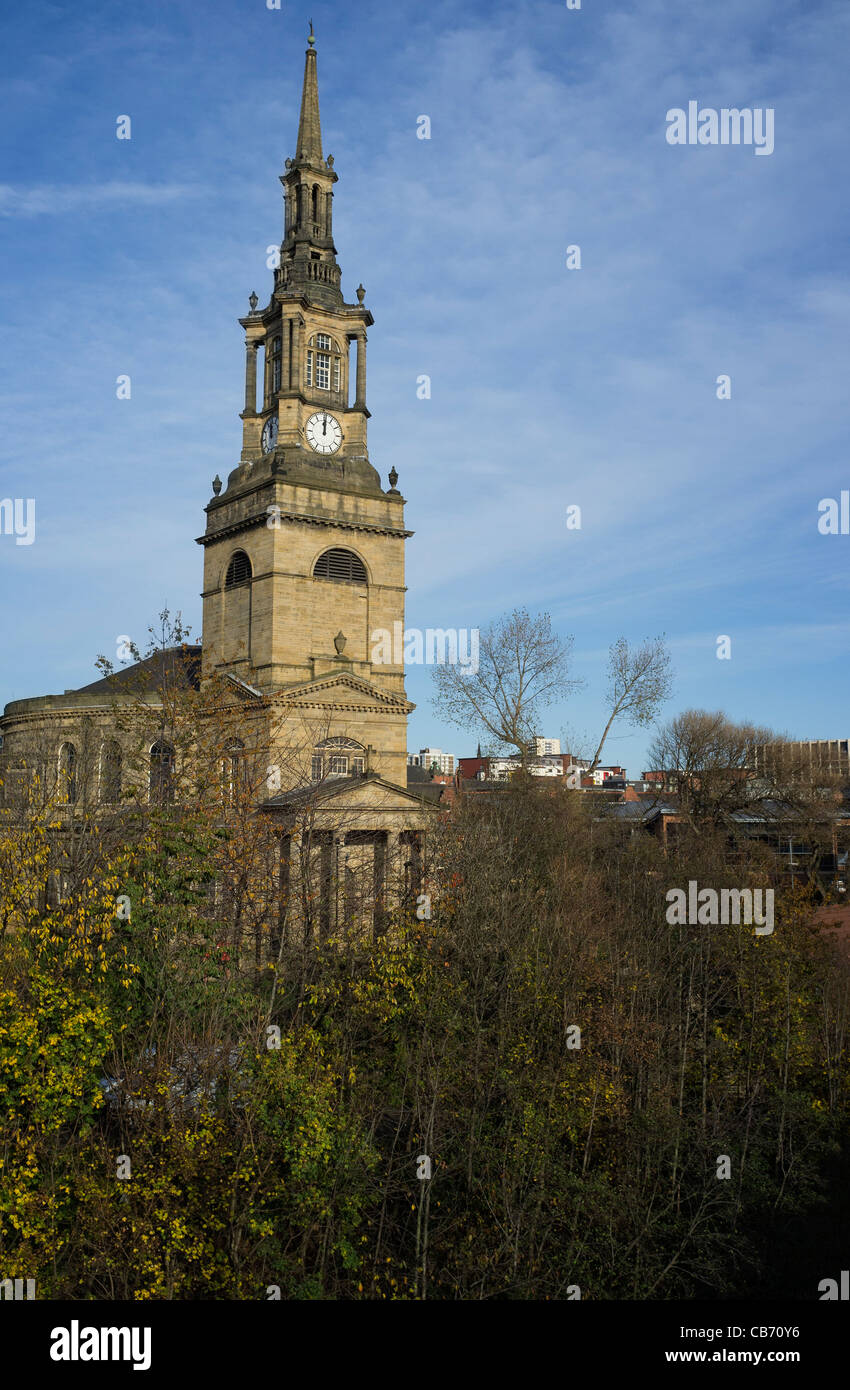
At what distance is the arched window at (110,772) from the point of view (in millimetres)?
36416

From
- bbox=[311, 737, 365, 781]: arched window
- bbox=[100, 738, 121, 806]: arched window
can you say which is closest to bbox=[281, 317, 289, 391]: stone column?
bbox=[311, 737, 365, 781]: arched window

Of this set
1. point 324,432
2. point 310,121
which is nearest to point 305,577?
point 324,432

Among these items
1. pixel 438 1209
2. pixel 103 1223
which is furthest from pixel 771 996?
pixel 103 1223

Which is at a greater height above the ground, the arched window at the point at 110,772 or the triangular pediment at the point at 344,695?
the triangular pediment at the point at 344,695

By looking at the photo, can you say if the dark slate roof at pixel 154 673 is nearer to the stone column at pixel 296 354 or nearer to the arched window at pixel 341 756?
the arched window at pixel 341 756

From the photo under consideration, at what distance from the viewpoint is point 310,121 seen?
57.1 m

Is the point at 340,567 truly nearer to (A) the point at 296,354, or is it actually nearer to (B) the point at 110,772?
(A) the point at 296,354

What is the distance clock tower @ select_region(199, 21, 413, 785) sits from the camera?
50094mm

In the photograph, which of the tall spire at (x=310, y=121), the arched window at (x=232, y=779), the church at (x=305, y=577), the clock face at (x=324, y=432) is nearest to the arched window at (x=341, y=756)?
the church at (x=305, y=577)

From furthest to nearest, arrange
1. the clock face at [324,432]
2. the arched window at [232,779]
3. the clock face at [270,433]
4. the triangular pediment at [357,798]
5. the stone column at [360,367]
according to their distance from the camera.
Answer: the stone column at [360,367] → the clock face at [270,433] → the clock face at [324,432] → the triangular pediment at [357,798] → the arched window at [232,779]

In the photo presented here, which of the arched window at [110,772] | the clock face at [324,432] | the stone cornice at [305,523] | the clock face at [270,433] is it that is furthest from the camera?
the clock face at [270,433]

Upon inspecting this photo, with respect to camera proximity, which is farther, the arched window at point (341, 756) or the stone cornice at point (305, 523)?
the stone cornice at point (305, 523)

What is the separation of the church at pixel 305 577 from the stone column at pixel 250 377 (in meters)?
0.09

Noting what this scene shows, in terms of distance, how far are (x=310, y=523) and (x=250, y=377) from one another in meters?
10.8
